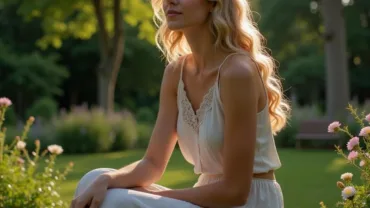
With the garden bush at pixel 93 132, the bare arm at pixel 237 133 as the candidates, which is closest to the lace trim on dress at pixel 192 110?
the bare arm at pixel 237 133

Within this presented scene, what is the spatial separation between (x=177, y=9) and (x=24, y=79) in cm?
3744

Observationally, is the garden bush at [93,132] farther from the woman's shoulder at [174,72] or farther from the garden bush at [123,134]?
the woman's shoulder at [174,72]

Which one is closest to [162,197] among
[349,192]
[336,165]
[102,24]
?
[349,192]

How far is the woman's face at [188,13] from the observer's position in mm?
2824

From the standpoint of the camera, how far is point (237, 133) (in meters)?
2.67

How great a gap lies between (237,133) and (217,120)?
0.46 ft

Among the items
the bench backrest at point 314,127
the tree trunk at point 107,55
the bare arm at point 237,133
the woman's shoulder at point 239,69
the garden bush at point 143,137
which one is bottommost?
the garden bush at point 143,137

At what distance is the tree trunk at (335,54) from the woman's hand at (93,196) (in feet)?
56.9

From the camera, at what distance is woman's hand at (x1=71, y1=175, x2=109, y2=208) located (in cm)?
272

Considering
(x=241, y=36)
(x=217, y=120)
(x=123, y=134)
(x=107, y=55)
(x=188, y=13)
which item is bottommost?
(x=123, y=134)

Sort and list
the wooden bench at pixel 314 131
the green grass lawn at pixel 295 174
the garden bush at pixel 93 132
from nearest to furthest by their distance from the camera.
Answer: the green grass lawn at pixel 295 174 → the garden bush at pixel 93 132 → the wooden bench at pixel 314 131

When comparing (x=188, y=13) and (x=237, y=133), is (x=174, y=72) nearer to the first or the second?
(x=188, y=13)

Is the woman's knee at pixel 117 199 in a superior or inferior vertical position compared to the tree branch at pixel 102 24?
superior

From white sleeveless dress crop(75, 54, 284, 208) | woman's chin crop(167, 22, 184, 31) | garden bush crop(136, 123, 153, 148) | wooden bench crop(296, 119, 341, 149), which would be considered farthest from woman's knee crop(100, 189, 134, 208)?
garden bush crop(136, 123, 153, 148)
